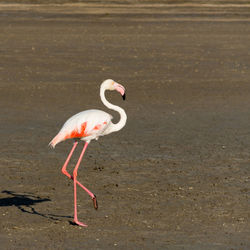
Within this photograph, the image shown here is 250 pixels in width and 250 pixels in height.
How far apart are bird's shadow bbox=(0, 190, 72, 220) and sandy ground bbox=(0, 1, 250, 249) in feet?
0.05

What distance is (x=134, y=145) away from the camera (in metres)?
14.0

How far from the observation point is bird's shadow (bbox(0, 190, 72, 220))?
10070 mm

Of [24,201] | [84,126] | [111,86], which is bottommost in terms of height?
[24,201]

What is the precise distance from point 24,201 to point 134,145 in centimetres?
383

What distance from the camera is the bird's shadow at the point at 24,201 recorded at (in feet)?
33.0

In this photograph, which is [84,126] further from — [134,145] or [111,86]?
[134,145]

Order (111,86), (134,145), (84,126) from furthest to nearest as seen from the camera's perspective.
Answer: (134,145), (111,86), (84,126)

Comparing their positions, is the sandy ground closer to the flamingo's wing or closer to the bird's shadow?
the bird's shadow

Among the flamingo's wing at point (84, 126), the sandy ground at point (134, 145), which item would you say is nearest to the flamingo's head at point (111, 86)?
the flamingo's wing at point (84, 126)

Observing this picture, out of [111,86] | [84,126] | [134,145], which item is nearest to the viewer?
[84,126]

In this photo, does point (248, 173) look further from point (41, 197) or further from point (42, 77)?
point (42, 77)

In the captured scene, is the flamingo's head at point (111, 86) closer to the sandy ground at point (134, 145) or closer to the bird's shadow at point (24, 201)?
the sandy ground at point (134, 145)

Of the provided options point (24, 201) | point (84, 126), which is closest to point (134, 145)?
point (24, 201)

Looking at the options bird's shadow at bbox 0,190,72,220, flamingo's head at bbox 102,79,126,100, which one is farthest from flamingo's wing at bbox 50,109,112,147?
bird's shadow at bbox 0,190,72,220
